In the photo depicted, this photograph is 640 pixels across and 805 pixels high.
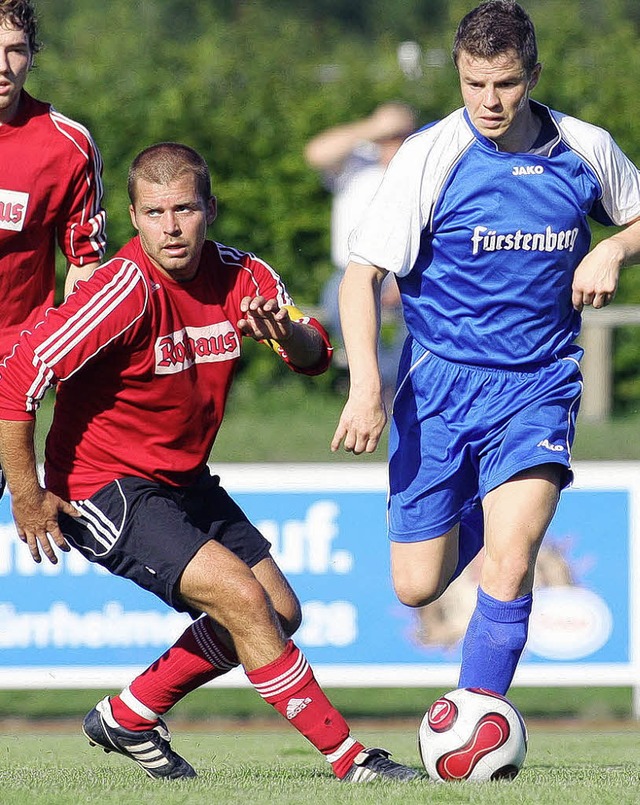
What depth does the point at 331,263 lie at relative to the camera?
15078 mm

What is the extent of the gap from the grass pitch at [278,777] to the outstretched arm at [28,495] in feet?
2.79

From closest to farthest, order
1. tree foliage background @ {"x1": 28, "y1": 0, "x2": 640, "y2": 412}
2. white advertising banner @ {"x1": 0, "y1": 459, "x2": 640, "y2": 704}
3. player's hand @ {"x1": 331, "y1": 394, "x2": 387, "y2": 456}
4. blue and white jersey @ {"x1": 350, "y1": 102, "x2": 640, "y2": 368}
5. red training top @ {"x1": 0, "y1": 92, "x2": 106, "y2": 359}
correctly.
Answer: player's hand @ {"x1": 331, "y1": 394, "x2": 387, "y2": 456}
blue and white jersey @ {"x1": 350, "y1": 102, "x2": 640, "y2": 368}
red training top @ {"x1": 0, "y1": 92, "x2": 106, "y2": 359}
white advertising banner @ {"x1": 0, "y1": 459, "x2": 640, "y2": 704}
tree foliage background @ {"x1": 28, "y1": 0, "x2": 640, "y2": 412}

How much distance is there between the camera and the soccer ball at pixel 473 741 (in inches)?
205

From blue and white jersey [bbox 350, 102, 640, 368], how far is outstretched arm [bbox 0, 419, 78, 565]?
139 cm

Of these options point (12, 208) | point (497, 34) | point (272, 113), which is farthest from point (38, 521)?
point (272, 113)

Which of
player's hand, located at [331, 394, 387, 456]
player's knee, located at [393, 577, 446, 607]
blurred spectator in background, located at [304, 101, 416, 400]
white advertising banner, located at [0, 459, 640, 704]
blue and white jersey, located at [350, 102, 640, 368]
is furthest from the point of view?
blurred spectator in background, located at [304, 101, 416, 400]

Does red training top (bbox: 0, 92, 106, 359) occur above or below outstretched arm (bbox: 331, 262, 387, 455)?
above

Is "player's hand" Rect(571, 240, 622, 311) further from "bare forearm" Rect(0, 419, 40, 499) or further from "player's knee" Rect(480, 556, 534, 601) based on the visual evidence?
"bare forearm" Rect(0, 419, 40, 499)

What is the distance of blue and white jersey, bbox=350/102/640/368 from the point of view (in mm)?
5586

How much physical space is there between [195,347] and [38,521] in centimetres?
84

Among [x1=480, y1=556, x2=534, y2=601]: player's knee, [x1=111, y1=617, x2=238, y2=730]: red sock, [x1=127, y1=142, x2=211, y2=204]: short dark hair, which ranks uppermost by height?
[x1=127, y1=142, x2=211, y2=204]: short dark hair

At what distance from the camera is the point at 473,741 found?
204 inches

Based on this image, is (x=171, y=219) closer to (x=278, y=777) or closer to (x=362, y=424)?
(x=362, y=424)

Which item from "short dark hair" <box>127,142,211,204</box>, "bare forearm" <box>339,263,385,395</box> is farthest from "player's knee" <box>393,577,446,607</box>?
"short dark hair" <box>127,142,211,204</box>
